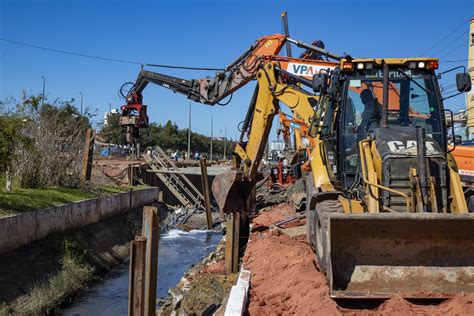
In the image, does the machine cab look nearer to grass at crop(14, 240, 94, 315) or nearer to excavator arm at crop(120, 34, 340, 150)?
excavator arm at crop(120, 34, 340, 150)

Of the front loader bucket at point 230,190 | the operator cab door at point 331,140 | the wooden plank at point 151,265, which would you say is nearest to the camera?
the wooden plank at point 151,265

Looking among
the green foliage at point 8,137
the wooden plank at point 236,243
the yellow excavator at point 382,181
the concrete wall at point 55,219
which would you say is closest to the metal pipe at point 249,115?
the yellow excavator at point 382,181

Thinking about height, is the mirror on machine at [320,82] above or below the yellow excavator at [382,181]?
above

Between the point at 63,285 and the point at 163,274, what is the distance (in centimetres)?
486

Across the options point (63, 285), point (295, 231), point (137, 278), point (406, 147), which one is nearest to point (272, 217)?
point (295, 231)

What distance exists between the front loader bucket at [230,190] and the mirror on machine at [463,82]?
5.05 m

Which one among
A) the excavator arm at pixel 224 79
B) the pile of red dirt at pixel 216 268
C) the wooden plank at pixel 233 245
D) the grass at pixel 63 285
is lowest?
the grass at pixel 63 285

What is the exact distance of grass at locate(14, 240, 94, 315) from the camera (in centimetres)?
1090

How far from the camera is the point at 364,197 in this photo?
7281 millimetres

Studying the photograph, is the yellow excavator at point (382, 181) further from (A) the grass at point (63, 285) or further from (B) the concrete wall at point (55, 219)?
(B) the concrete wall at point (55, 219)

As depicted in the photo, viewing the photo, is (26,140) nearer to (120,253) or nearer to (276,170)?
(120,253)

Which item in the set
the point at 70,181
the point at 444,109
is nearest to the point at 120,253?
the point at 70,181

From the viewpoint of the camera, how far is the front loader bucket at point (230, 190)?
11383 millimetres

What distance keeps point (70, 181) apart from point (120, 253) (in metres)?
4.11
